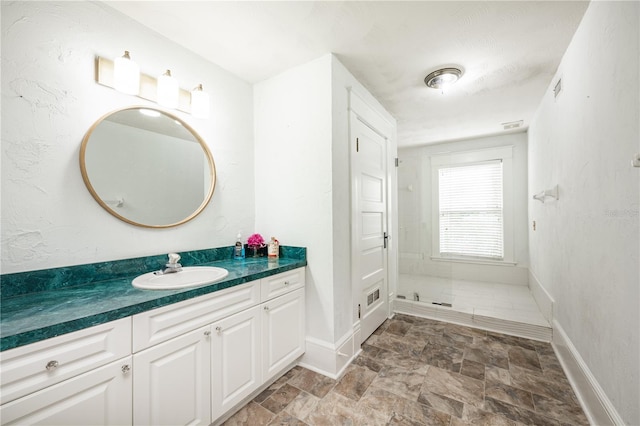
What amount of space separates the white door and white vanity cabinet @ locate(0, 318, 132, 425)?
5.15ft

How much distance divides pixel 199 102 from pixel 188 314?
1.41 m

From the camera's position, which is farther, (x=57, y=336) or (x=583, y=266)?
(x=583, y=266)

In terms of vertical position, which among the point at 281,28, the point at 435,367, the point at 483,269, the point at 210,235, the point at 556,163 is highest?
the point at 281,28

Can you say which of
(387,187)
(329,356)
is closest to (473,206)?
(387,187)

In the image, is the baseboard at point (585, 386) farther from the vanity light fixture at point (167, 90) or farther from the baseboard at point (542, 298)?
the vanity light fixture at point (167, 90)

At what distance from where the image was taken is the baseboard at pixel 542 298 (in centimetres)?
253

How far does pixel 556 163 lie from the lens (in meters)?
2.29

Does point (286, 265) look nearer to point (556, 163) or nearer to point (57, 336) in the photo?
point (57, 336)

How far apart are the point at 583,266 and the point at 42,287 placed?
3.05 metres

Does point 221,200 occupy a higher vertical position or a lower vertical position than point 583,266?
higher

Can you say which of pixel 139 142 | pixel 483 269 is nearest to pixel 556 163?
pixel 483 269

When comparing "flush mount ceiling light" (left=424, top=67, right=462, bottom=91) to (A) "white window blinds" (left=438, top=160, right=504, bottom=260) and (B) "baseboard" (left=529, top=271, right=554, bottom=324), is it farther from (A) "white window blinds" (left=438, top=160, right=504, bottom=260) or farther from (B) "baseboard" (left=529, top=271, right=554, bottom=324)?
(A) "white window blinds" (left=438, top=160, right=504, bottom=260)

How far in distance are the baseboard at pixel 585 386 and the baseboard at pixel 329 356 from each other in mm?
1431

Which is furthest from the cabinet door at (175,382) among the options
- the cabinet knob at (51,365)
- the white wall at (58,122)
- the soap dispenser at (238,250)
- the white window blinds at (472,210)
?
the white window blinds at (472,210)
